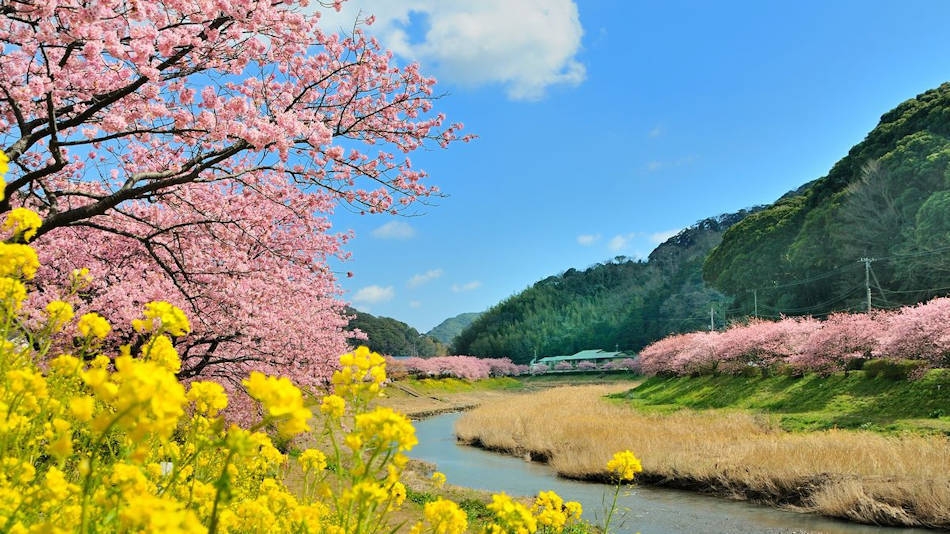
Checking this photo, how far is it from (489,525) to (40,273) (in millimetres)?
10188

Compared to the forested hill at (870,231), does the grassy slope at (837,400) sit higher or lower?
lower

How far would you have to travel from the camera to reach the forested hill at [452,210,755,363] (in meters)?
80.9

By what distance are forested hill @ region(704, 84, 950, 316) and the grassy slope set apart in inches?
408

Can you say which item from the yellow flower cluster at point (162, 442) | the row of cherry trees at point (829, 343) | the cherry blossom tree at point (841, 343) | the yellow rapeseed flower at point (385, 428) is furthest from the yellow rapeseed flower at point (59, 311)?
the cherry blossom tree at point (841, 343)

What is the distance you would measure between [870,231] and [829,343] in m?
16.7

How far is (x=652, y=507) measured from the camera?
46.3 feet

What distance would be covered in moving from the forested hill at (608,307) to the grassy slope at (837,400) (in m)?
42.8

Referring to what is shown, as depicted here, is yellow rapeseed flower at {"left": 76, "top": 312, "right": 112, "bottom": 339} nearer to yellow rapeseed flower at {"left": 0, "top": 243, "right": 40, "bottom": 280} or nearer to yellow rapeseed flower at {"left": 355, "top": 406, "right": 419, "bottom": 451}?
yellow rapeseed flower at {"left": 0, "top": 243, "right": 40, "bottom": 280}

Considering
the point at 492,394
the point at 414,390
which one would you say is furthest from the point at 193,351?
the point at 492,394

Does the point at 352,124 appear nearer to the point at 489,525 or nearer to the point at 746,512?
the point at 489,525

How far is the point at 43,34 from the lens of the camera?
595cm

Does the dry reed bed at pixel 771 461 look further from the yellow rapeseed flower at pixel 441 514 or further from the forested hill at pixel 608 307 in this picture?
the forested hill at pixel 608 307

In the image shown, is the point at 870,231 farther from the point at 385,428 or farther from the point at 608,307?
the point at 608,307

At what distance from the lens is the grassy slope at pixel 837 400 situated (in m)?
18.4
